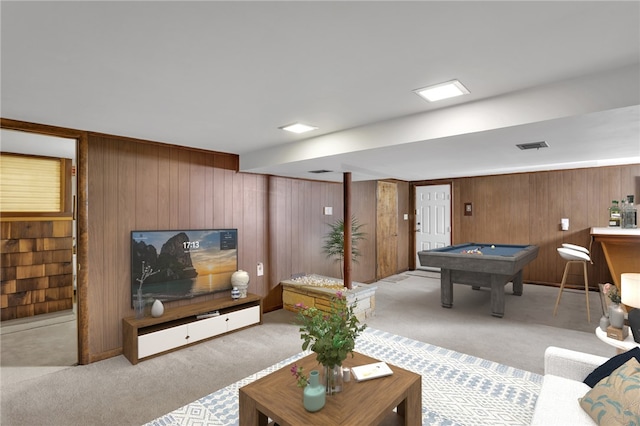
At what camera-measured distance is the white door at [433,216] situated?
24.8 ft

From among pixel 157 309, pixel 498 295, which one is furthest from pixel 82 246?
pixel 498 295

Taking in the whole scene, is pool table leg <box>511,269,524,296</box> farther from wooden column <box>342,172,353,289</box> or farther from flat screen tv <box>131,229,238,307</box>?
flat screen tv <box>131,229,238,307</box>

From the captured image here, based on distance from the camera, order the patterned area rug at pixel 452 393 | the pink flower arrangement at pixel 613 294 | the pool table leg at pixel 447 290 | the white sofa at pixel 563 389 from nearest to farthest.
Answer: the white sofa at pixel 563 389
the patterned area rug at pixel 452 393
the pink flower arrangement at pixel 613 294
the pool table leg at pixel 447 290

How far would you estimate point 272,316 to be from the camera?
15.2 feet

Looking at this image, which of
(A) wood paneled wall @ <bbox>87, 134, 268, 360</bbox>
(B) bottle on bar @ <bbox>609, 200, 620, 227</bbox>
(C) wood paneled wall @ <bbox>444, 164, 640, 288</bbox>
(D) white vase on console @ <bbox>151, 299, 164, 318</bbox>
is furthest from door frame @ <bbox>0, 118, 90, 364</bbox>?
(B) bottle on bar @ <bbox>609, 200, 620, 227</bbox>

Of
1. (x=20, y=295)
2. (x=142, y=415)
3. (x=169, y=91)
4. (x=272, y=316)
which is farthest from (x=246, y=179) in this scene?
(x=20, y=295)

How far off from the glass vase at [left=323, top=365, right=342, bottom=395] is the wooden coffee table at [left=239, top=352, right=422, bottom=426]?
3 centimetres

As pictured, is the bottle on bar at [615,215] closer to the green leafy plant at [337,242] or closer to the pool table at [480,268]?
the pool table at [480,268]

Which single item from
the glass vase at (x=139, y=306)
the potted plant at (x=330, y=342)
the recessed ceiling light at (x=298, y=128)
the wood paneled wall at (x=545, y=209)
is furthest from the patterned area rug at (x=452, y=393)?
the wood paneled wall at (x=545, y=209)

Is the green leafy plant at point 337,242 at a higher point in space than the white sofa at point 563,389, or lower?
higher

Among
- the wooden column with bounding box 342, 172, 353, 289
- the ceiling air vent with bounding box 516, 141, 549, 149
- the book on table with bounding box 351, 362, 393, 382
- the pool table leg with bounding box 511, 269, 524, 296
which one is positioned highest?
the ceiling air vent with bounding box 516, 141, 549, 149

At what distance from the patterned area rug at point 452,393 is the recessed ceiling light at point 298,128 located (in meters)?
2.29

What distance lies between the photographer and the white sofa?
1.62 metres

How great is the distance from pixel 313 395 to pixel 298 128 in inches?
91.1
